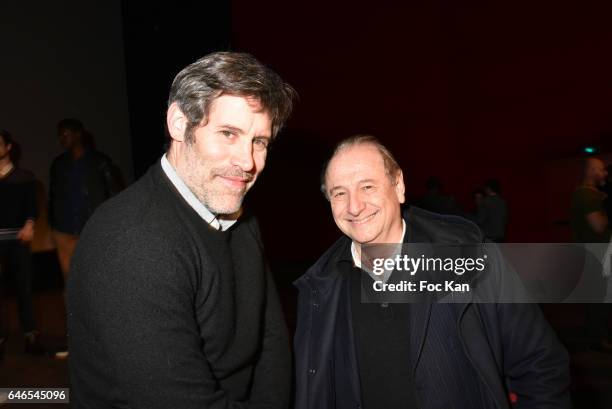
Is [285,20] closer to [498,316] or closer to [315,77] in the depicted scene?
[315,77]

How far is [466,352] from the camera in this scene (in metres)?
1.31

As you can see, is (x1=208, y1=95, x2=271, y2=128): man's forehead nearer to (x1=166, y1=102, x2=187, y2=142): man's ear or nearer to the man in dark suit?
(x1=166, y1=102, x2=187, y2=142): man's ear

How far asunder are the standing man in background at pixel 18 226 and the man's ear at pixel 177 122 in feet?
8.71

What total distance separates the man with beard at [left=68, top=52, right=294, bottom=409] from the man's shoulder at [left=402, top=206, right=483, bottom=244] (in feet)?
1.86

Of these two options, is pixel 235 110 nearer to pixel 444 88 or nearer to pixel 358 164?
pixel 358 164

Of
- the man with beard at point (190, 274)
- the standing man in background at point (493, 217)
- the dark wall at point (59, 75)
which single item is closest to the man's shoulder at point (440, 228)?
the man with beard at point (190, 274)

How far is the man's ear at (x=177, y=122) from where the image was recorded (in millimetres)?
1159

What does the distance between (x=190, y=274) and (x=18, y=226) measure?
295cm

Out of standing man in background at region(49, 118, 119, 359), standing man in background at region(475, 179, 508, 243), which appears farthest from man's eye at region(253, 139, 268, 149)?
standing man in background at region(475, 179, 508, 243)

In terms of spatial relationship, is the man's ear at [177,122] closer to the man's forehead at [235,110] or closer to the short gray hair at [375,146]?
the man's forehead at [235,110]

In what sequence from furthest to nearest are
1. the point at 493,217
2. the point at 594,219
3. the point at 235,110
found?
the point at 493,217
the point at 594,219
the point at 235,110

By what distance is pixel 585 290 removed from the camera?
3971 millimetres

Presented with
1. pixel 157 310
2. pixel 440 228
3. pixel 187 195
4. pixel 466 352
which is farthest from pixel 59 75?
pixel 466 352

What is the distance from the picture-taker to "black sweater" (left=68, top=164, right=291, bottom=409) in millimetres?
891
